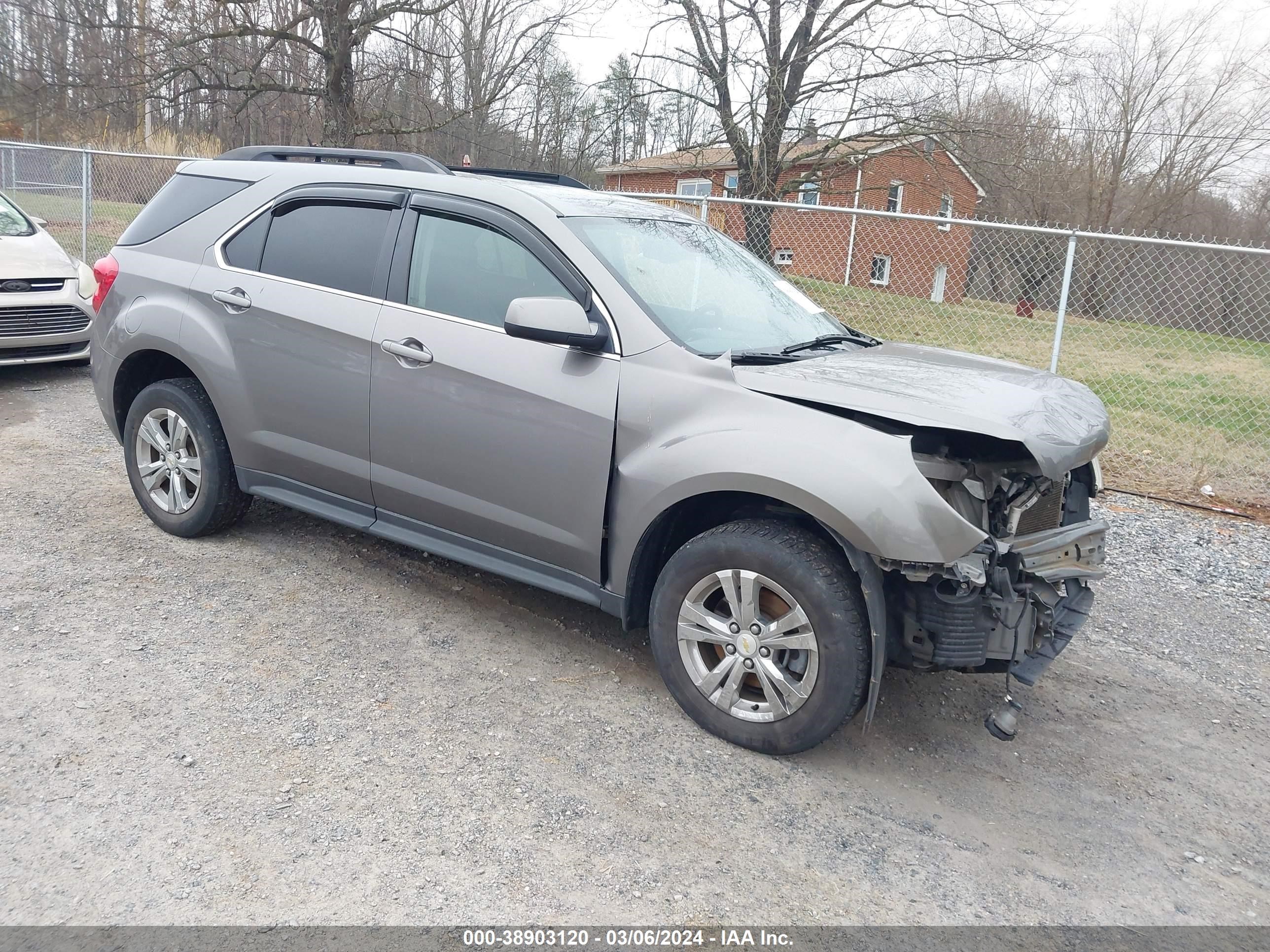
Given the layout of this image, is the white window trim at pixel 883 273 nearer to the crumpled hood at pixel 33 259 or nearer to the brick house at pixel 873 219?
the brick house at pixel 873 219

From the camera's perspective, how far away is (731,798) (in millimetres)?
3102

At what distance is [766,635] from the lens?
3.23 meters

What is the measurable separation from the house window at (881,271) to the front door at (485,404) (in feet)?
35.4

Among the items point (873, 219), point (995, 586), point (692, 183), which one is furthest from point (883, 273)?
point (995, 586)

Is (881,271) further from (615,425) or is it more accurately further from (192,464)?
(615,425)

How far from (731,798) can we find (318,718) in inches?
59.4

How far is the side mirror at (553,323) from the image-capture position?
3.44m

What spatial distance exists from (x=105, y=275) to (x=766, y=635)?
404 centimetres

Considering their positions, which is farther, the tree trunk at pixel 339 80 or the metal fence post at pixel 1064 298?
the tree trunk at pixel 339 80

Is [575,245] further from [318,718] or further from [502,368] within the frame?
[318,718]

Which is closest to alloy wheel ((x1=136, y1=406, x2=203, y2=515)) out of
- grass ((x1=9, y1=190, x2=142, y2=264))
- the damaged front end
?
the damaged front end

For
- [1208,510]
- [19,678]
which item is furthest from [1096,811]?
[1208,510]

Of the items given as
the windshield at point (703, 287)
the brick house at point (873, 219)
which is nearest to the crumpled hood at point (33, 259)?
the windshield at point (703, 287)

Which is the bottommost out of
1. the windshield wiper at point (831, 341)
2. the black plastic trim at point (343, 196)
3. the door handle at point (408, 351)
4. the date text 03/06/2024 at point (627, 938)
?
the date text 03/06/2024 at point (627, 938)
